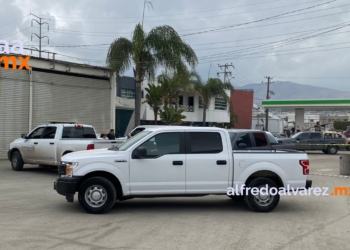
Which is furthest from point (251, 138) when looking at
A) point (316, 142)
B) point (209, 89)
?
point (209, 89)

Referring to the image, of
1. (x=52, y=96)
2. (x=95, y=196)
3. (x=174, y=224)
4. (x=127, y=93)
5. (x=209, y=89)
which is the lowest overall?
(x=174, y=224)

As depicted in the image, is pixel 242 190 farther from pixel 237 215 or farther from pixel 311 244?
pixel 311 244

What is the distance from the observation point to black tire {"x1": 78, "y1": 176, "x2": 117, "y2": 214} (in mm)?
8898

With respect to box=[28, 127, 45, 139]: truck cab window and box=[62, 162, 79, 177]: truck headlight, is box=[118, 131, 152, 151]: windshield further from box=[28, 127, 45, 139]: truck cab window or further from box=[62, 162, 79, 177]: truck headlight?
box=[28, 127, 45, 139]: truck cab window

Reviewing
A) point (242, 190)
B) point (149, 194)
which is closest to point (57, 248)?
point (149, 194)

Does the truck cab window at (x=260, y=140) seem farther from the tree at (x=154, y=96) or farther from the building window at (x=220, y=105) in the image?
the building window at (x=220, y=105)

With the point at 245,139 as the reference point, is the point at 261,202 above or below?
below

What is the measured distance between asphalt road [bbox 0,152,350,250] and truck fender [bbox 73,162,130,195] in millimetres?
639

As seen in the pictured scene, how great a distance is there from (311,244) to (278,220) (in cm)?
177

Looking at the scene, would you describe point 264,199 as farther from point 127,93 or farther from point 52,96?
point 127,93

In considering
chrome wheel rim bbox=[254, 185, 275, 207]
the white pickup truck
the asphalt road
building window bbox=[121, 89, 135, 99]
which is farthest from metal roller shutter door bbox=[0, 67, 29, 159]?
building window bbox=[121, 89, 135, 99]

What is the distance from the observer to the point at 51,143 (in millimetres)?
15648

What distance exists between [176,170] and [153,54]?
1855 cm

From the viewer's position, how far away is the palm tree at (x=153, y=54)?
26.6m
